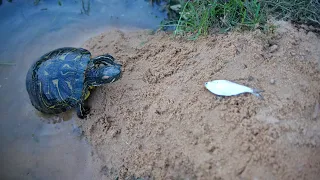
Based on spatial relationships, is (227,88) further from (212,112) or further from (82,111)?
(82,111)

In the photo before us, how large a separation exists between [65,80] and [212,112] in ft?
5.91

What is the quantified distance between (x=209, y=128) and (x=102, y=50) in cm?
208

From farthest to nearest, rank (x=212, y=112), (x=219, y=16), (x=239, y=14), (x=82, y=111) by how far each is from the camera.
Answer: (x=219, y=16)
(x=239, y=14)
(x=82, y=111)
(x=212, y=112)

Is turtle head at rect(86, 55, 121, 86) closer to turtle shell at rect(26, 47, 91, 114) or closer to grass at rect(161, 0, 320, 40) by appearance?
turtle shell at rect(26, 47, 91, 114)

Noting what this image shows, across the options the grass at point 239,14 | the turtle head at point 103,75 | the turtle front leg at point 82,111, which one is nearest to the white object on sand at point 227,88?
the grass at point 239,14

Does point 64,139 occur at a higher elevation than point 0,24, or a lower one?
lower

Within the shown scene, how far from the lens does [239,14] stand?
380 cm

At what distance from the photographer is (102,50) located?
4180mm

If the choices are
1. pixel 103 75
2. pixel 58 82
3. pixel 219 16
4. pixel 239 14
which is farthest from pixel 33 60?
pixel 239 14

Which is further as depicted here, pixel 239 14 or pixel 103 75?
pixel 239 14

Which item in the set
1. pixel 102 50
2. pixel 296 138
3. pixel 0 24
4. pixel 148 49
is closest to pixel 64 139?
pixel 102 50

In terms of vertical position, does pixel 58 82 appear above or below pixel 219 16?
below

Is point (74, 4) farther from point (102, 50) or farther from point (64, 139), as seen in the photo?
point (64, 139)

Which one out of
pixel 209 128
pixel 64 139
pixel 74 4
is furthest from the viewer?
pixel 74 4
